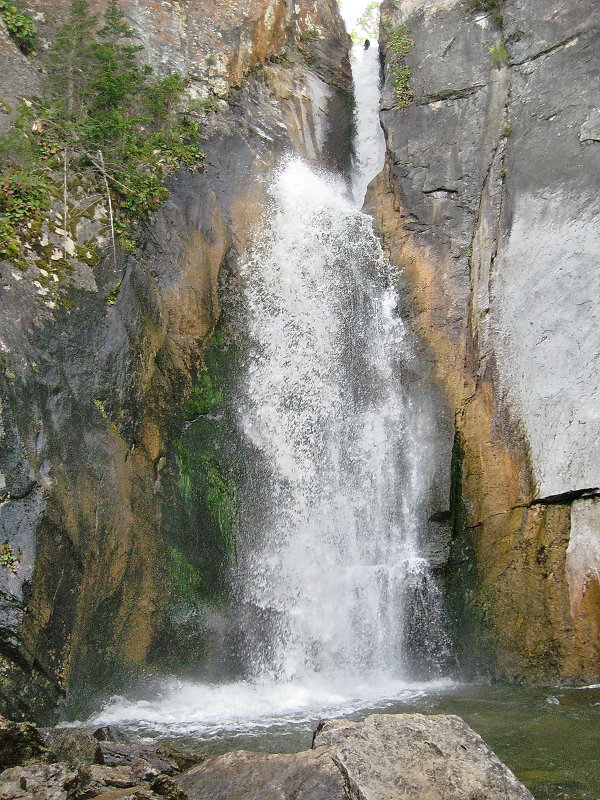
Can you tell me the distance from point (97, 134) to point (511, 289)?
22.6 feet

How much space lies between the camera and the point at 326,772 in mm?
3678

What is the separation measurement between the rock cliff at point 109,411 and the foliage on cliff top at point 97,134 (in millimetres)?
329

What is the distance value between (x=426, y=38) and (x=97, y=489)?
36.5ft

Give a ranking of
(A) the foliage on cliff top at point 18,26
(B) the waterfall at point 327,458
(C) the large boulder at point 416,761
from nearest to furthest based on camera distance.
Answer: (C) the large boulder at point 416,761, (B) the waterfall at point 327,458, (A) the foliage on cliff top at point 18,26

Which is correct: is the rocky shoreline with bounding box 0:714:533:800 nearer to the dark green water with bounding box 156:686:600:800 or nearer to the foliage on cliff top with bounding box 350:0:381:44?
the dark green water with bounding box 156:686:600:800

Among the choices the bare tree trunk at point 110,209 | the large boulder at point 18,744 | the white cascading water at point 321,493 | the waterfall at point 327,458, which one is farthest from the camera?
the bare tree trunk at point 110,209

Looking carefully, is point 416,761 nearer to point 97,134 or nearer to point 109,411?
point 109,411

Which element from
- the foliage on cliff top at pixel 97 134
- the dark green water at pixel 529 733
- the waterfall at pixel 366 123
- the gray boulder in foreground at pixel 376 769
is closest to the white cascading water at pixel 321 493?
the dark green water at pixel 529 733

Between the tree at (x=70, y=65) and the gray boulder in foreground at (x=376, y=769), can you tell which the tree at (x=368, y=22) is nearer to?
the tree at (x=70, y=65)

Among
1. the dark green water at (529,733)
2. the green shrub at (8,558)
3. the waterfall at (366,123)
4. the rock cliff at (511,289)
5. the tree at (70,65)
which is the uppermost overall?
the waterfall at (366,123)

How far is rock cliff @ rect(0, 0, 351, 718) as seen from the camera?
6938 mm

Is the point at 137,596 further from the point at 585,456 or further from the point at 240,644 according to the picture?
the point at 585,456

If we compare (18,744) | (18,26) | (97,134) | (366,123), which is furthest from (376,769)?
(366,123)

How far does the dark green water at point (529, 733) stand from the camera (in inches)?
178
